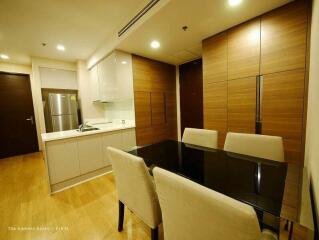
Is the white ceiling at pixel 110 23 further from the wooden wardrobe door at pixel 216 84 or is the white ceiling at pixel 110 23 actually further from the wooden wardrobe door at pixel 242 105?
the wooden wardrobe door at pixel 242 105

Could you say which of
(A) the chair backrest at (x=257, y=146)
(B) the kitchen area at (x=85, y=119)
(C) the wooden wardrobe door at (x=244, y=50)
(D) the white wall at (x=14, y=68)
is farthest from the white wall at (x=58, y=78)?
(A) the chair backrest at (x=257, y=146)

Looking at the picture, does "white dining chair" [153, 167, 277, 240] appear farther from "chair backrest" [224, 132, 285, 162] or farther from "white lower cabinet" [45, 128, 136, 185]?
"white lower cabinet" [45, 128, 136, 185]

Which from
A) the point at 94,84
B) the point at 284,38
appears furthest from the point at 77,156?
the point at 284,38

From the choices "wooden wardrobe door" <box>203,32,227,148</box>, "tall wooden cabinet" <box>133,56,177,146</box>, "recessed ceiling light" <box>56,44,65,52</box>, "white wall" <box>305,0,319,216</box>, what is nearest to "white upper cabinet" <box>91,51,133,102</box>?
"tall wooden cabinet" <box>133,56,177,146</box>

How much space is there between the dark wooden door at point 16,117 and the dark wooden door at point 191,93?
4316 millimetres

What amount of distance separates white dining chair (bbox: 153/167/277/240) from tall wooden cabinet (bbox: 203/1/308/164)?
5.30 ft

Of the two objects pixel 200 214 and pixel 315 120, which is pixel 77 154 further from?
pixel 315 120

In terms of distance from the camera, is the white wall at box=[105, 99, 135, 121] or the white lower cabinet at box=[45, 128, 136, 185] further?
the white wall at box=[105, 99, 135, 121]

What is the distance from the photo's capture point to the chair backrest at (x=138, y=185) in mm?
956

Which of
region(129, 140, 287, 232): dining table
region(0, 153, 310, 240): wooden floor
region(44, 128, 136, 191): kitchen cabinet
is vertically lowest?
region(0, 153, 310, 240): wooden floor

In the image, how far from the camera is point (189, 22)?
78.2 inches

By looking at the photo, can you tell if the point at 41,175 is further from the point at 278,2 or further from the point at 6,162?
the point at 278,2

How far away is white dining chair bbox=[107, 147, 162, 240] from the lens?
957mm

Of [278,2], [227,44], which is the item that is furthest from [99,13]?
[278,2]
